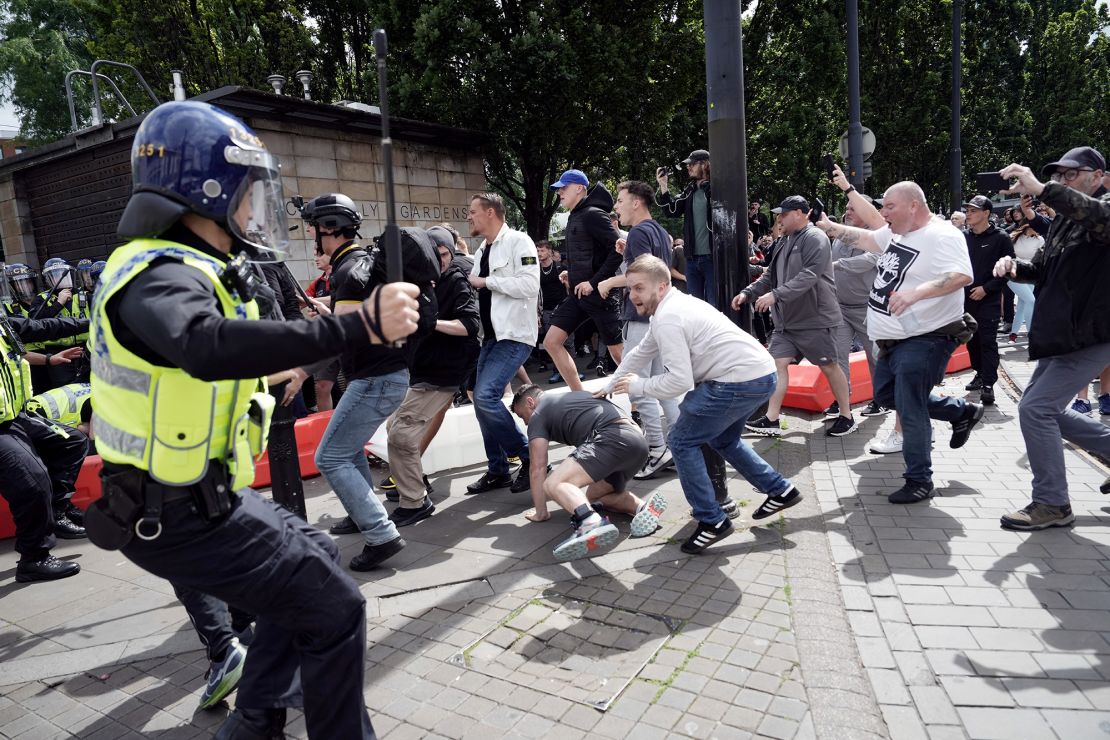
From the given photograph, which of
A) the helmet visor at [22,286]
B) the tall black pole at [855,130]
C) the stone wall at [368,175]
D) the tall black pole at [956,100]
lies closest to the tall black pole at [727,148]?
the stone wall at [368,175]

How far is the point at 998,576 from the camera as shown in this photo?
11.5 feet

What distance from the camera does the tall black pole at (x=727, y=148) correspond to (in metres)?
4.99

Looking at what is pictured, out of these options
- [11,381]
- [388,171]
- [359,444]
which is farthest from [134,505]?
[11,381]

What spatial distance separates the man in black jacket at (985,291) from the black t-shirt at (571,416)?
4507 mm

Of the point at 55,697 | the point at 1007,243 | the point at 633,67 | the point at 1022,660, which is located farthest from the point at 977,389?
the point at 633,67

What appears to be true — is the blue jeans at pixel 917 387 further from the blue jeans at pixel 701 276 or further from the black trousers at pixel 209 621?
the black trousers at pixel 209 621

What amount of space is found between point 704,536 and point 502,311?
2085 mm

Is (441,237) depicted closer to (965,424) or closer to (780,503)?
(780,503)

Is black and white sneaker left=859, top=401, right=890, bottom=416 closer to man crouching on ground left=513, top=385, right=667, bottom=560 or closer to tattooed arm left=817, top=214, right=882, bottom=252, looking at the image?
tattooed arm left=817, top=214, right=882, bottom=252

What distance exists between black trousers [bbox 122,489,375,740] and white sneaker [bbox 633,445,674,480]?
3.38 meters

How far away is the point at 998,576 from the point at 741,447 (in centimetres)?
142

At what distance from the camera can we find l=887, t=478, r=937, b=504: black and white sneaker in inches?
181

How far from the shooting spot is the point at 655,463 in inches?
215

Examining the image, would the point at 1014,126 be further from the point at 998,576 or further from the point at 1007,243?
the point at 998,576
